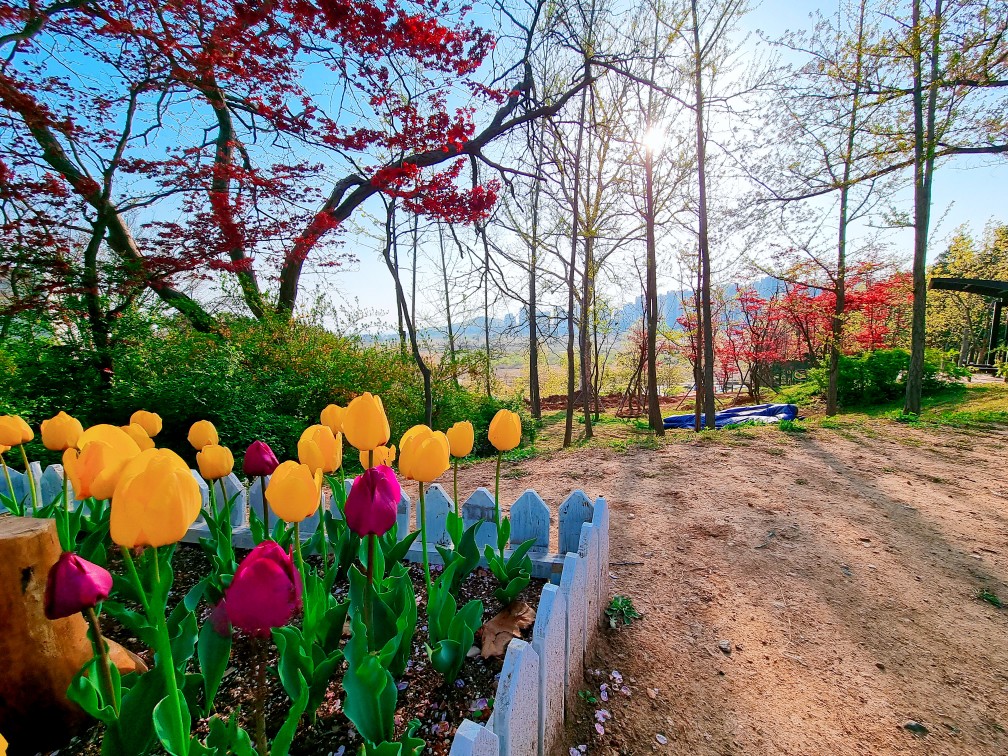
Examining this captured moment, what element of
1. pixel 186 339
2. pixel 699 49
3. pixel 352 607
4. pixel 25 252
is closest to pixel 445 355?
pixel 186 339

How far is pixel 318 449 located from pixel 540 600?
0.71m

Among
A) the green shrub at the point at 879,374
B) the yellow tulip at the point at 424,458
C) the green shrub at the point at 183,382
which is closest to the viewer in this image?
the yellow tulip at the point at 424,458

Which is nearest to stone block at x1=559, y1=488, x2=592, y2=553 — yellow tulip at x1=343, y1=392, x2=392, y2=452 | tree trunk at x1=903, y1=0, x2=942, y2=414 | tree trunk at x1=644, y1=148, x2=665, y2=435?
yellow tulip at x1=343, y1=392, x2=392, y2=452

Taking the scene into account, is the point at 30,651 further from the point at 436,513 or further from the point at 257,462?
the point at 436,513

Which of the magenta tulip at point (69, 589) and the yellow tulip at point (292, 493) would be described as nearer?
the magenta tulip at point (69, 589)

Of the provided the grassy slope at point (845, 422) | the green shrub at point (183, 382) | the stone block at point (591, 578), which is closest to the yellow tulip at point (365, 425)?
the stone block at point (591, 578)

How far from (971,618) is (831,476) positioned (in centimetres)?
189

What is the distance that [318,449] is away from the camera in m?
1.20

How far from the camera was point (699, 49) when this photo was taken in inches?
272

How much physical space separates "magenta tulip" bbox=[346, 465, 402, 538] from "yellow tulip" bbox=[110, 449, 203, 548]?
10.7 inches

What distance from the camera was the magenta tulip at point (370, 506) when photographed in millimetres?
877

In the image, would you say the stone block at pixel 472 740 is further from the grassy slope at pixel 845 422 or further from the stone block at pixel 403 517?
the grassy slope at pixel 845 422

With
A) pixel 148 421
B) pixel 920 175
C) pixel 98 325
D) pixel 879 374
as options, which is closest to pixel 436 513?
pixel 148 421

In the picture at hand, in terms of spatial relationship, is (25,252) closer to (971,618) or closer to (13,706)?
(13,706)
